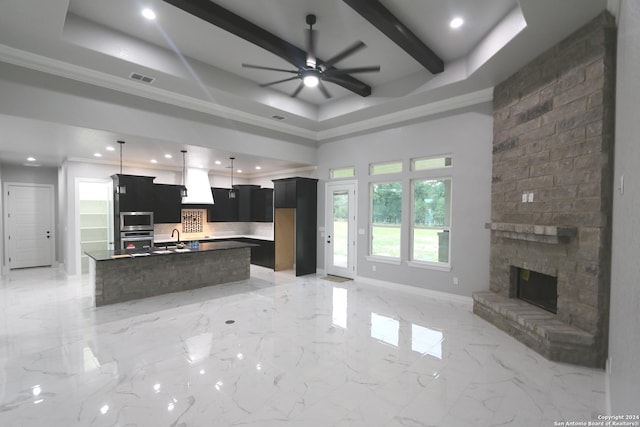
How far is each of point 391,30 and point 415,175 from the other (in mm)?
2762

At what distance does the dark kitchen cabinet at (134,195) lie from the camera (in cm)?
670

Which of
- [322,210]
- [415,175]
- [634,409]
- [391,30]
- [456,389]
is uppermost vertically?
[391,30]

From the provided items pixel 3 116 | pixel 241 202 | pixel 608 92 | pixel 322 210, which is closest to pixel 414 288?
pixel 322 210

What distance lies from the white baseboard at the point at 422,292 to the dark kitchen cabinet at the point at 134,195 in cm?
526

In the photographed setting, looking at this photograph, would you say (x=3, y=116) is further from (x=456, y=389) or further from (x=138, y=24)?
(x=456, y=389)

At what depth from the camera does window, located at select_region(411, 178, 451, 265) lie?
5.38 metres

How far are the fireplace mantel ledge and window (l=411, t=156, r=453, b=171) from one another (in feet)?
5.14

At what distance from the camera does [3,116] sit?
3715mm

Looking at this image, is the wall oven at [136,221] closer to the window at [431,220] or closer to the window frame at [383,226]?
the window frame at [383,226]

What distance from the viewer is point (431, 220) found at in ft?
18.3

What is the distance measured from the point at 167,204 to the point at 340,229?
447cm

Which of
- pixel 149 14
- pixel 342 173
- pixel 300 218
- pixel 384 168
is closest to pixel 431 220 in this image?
pixel 384 168

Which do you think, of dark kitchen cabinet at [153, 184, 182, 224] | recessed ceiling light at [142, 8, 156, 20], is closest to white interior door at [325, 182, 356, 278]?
dark kitchen cabinet at [153, 184, 182, 224]

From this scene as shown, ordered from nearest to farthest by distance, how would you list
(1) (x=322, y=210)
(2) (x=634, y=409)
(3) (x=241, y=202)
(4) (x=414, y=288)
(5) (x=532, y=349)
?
(2) (x=634, y=409) < (5) (x=532, y=349) < (4) (x=414, y=288) < (1) (x=322, y=210) < (3) (x=241, y=202)
